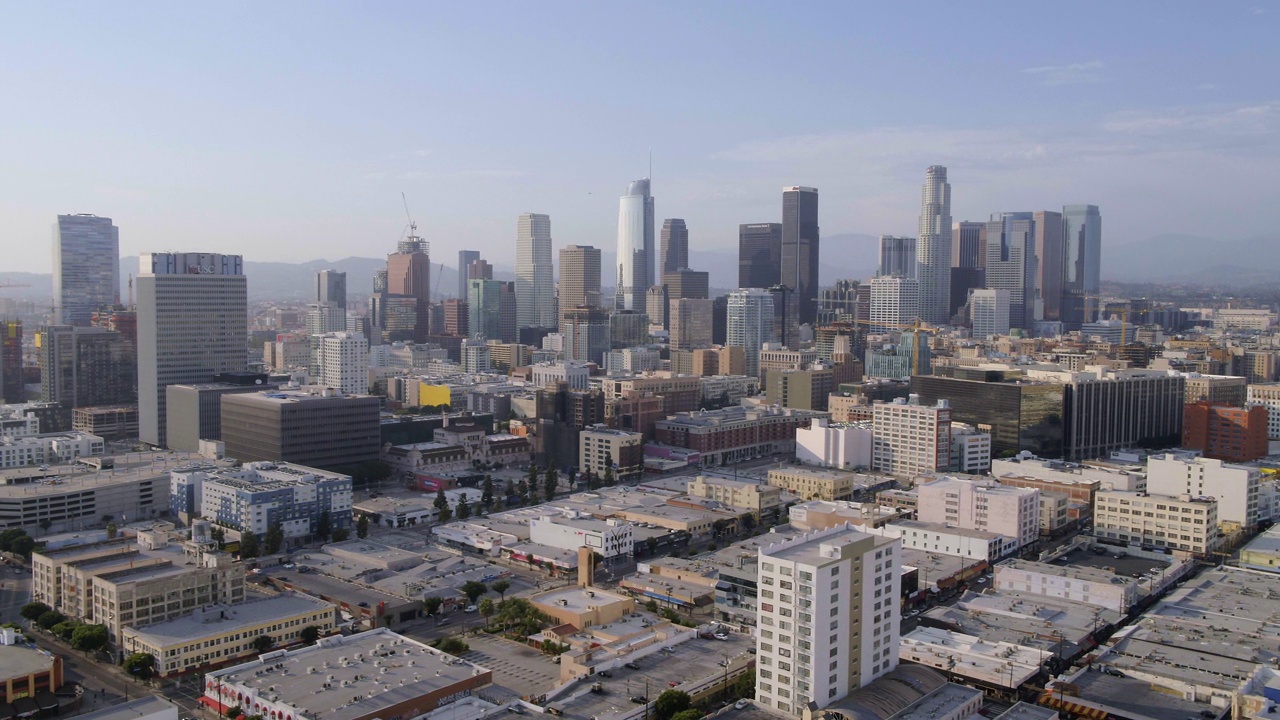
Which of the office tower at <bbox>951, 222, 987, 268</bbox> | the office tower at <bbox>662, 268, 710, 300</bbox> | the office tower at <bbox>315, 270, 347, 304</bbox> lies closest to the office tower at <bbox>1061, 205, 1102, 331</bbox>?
the office tower at <bbox>951, 222, 987, 268</bbox>

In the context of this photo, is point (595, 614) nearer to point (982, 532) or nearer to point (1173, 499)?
point (982, 532)

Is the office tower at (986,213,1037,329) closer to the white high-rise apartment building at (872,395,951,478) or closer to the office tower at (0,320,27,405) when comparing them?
the white high-rise apartment building at (872,395,951,478)

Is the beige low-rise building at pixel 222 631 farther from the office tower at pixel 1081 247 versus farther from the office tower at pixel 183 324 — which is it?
the office tower at pixel 1081 247

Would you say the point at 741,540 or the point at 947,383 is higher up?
the point at 947,383

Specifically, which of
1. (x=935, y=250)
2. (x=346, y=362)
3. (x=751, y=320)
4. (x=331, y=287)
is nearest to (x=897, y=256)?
(x=935, y=250)

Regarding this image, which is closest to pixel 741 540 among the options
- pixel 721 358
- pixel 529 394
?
pixel 529 394

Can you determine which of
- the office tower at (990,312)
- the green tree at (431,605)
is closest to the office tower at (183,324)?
the green tree at (431,605)
